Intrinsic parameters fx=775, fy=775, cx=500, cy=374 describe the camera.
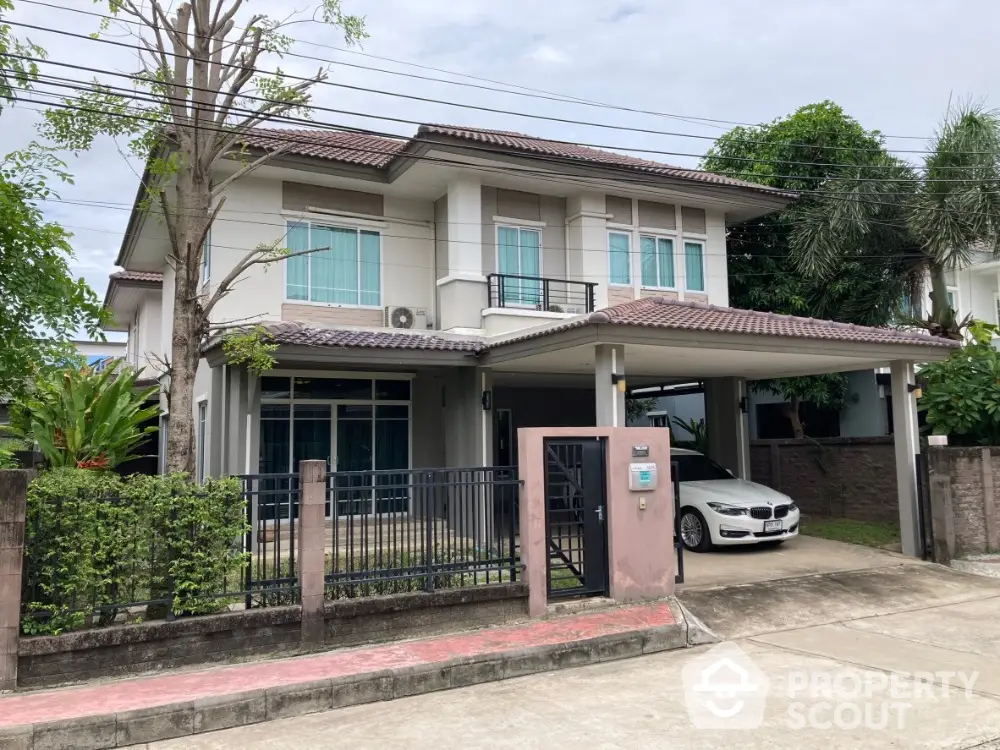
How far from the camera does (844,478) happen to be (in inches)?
570

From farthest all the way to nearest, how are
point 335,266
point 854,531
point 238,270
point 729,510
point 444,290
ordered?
point 335,266 < point 444,290 < point 854,531 < point 729,510 < point 238,270

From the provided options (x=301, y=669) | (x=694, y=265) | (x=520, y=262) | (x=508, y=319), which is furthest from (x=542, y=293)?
(x=301, y=669)

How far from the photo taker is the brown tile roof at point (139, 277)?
64.3ft

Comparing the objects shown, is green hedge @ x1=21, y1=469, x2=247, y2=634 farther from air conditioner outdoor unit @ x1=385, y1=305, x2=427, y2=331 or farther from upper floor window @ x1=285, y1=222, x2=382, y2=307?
air conditioner outdoor unit @ x1=385, y1=305, x2=427, y2=331

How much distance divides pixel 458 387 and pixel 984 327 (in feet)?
33.5

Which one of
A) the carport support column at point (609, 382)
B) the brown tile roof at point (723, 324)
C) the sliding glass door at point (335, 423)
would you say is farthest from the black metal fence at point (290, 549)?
the sliding glass door at point (335, 423)

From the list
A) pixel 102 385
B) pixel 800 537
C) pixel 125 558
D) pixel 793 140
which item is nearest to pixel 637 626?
pixel 125 558

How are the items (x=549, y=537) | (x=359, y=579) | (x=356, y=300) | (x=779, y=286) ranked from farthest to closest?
(x=779, y=286) < (x=356, y=300) < (x=549, y=537) < (x=359, y=579)

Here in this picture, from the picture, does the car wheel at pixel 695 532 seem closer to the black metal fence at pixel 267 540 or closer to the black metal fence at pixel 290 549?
the black metal fence at pixel 290 549

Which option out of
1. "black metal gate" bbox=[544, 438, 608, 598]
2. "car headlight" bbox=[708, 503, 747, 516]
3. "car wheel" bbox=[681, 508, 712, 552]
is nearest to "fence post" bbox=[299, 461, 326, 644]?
"black metal gate" bbox=[544, 438, 608, 598]

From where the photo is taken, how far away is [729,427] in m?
15.6

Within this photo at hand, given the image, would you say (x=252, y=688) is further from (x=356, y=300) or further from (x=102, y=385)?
(x=356, y=300)

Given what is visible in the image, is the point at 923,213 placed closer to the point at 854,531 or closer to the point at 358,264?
the point at 854,531

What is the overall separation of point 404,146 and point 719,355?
246 inches
